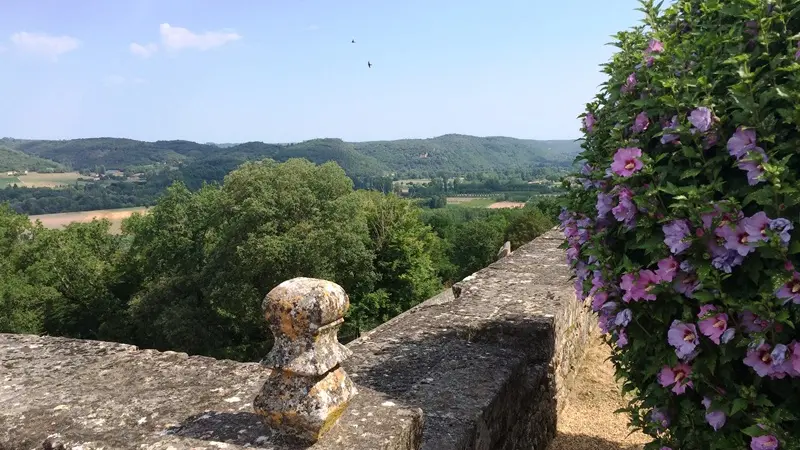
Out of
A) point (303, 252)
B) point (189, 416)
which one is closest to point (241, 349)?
point (303, 252)

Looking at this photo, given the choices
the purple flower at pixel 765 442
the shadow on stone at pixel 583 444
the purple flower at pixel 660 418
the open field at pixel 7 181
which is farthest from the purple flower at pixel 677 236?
the open field at pixel 7 181

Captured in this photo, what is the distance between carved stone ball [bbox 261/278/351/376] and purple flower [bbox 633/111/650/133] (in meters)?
1.51

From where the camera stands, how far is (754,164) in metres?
2.07

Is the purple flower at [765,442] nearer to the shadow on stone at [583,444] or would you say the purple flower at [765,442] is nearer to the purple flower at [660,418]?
the purple flower at [660,418]

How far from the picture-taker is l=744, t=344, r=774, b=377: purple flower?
2086mm

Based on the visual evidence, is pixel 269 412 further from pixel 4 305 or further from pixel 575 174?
pixel 4 305

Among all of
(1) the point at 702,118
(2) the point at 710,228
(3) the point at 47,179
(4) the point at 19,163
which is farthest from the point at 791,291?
(4) the point at 19,163

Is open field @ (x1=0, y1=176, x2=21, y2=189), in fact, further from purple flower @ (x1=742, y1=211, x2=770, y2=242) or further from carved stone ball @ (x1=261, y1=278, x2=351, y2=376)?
purple flower @ (x1=742, y1=211, x2=770, y2=242)

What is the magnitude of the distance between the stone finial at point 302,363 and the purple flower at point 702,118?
1598mm

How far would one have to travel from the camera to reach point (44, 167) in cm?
15588

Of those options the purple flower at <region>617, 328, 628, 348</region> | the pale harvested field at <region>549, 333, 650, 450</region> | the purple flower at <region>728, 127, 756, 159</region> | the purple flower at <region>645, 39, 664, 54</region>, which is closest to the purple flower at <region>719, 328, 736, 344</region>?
the purple flower at <region>617, 328, 628, 348</region>

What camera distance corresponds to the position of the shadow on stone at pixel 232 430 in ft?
7.45

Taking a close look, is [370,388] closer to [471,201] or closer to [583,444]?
[583,444]

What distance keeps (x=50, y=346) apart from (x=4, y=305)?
25090 millimetres
